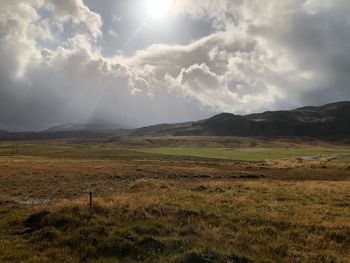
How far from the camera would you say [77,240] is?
15008 mm

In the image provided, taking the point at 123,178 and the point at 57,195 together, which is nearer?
the point at 57,195

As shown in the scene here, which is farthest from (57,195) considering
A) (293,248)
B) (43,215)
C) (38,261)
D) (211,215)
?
(293,248)

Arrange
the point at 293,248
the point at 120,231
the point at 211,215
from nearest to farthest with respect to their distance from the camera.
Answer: the point at 293,248 < the point at 120,231 < the point at 211,215

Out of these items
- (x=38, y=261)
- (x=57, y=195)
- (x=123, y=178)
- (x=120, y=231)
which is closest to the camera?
(x=38, y=261)

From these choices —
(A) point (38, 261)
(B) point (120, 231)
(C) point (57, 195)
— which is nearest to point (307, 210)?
(B) point (120, 231)

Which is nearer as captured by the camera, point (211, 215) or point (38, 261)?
point (38, 261)

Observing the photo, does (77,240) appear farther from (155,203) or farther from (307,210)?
(307,210)

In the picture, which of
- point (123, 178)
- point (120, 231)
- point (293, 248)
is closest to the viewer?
point (293, 248)

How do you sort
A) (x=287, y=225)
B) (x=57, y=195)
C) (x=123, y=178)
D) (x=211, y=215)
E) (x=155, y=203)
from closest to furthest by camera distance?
(x=287, y=225) → (x=211, y=215) → (x=155, y=203) → (x=57, y=195) → (x=123, y=178)

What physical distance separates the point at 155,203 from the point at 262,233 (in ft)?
24.3

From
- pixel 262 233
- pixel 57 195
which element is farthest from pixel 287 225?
pixel 57 195

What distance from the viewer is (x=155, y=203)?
71.1ft

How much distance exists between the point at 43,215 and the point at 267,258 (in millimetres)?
11706

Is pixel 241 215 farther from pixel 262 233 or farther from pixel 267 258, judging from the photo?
pixel 267 258
